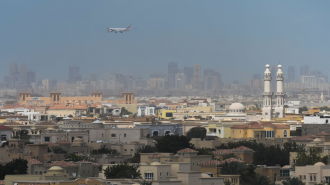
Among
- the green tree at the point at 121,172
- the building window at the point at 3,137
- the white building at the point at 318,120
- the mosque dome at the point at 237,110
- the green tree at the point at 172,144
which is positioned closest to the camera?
the green tree at the point at 121,172

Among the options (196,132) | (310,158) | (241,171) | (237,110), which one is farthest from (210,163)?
(237,110)

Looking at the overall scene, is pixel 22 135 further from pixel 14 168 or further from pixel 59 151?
pixel 14 168

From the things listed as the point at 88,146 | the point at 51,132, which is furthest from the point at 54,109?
the point at 88,146

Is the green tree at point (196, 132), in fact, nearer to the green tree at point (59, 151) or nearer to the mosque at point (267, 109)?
the mosque at point (267, 109)

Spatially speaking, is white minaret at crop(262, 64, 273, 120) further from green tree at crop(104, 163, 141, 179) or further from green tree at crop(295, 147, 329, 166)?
green tree at crop(104, 163, 141, 179)

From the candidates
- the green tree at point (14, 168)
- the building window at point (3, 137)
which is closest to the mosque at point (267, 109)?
the building window at point (3, 137)

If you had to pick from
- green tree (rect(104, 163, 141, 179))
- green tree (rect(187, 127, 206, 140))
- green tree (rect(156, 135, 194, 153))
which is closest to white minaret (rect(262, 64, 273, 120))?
green tree (rect(187, 127, 206, 140))

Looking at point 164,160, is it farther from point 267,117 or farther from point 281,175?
point 267,117
